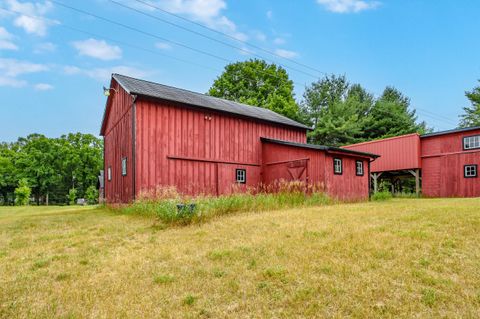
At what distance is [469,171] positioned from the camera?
17.5 metres

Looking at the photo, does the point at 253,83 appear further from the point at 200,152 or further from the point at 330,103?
the point at 200,152

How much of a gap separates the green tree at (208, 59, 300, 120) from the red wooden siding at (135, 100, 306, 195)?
740 inches

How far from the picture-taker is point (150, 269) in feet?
14.0

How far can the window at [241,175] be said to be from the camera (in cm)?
1562

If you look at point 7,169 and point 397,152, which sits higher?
point 397,152

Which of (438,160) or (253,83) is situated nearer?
(438,160)

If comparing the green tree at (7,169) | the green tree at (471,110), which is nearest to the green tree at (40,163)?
the green tree at (7,169)

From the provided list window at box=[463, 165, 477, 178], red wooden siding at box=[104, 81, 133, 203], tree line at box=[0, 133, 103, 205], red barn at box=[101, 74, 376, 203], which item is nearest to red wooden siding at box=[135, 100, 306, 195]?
red barn at box=[101, 74, 376, 203]

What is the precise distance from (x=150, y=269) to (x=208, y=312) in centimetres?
156

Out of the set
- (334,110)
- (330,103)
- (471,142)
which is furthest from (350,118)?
→ (471,142)

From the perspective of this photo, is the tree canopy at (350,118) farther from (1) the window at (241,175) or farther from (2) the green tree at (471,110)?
(1) the window at (241,175)

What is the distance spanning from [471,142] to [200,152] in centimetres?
1510

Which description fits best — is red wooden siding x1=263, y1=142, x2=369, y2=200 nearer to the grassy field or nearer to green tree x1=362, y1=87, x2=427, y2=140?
the grassy field

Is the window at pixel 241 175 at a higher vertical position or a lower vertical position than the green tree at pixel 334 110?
lower
